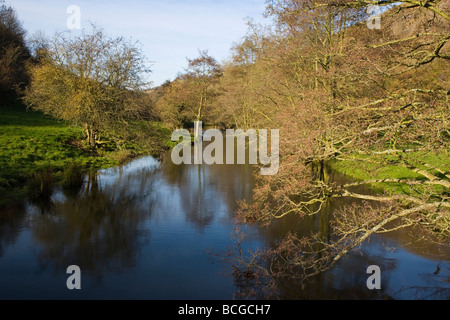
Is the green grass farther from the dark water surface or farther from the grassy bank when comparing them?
the grassy bank

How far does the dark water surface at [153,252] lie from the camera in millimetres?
7684

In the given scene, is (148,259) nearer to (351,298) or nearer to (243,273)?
(243,273)

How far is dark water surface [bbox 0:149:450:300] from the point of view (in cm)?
768

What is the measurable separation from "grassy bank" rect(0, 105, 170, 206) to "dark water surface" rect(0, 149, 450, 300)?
1.92 m

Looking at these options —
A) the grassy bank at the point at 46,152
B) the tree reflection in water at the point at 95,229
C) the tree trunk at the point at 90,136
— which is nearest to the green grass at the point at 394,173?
the tree reflection in water at the point at 95,229

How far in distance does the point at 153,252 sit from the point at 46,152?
46.4 feet

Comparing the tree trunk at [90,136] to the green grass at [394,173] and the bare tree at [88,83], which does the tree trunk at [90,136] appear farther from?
the green grass at [394,173]

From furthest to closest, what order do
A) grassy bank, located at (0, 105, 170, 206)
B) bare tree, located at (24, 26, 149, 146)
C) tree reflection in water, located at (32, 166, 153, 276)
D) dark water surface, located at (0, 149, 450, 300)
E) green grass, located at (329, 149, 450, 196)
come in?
bare tree, located at (24, 26, 149, 146)
grassy bank, located at (0, 105, 170, 206)
green grass, located at (329, 149, 450, 196)
tree reflection in water, located at (32, 166, 153, 276)
dark water surface, located at (0, 149, 450, 300)

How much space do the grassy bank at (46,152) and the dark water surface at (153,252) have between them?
75.7 inches

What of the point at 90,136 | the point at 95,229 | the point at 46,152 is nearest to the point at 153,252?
the point at 95,229

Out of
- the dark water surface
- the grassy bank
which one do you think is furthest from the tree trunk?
the dark water surface

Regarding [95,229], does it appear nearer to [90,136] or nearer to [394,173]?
[394,173]

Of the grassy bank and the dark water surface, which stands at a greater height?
the grassy bank

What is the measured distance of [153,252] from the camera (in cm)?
974
